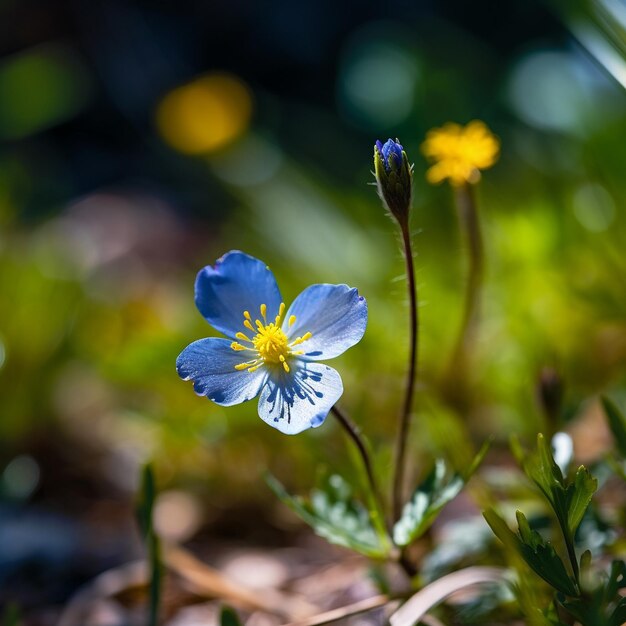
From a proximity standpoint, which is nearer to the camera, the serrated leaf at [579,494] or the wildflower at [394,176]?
the serrated leaf at [579,494]

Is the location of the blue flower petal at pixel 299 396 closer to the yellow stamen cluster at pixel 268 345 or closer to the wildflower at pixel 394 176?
the yellow stamen cluster at pixel 268 345

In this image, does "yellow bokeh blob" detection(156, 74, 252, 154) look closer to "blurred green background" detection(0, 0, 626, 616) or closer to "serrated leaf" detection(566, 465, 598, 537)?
"blurred green background" detection(0, 0, 626, 616)

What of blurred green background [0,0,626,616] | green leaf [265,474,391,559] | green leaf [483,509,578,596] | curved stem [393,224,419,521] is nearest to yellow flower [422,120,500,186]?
blurred green background [0,0,626,616]

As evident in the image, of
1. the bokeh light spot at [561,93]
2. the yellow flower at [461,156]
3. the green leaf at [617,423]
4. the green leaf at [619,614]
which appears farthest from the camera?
the bokeh light spot at [561,93]

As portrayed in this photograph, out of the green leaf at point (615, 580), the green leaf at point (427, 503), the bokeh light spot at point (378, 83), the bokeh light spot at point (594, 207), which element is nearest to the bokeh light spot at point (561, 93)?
the bokeh light spot at point (594, 207)

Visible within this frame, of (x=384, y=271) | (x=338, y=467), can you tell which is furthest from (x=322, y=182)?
(x=338, y=467)

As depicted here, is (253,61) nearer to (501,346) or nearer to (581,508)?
(501,346)

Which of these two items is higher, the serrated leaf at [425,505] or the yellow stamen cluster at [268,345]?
the yellow stamen cluster at [268,345]
